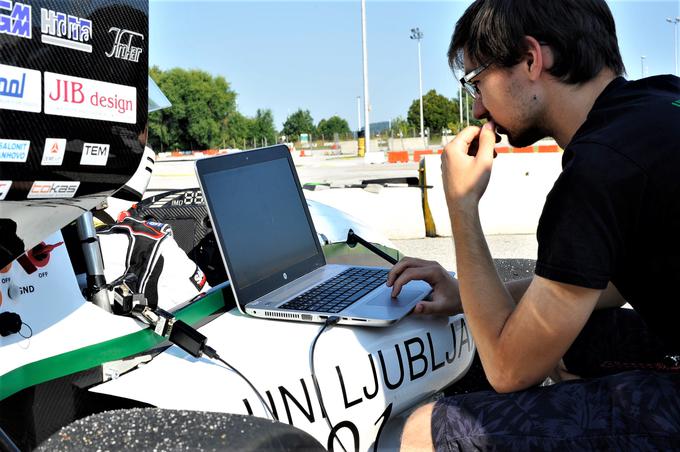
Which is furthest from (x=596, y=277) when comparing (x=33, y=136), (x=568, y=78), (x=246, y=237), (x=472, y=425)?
(x=33, y=136)

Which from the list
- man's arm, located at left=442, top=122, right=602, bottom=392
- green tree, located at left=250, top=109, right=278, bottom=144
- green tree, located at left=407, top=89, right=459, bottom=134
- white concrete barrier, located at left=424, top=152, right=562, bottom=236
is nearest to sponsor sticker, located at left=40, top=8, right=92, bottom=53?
man's arm, located at left=442, top=122, right=602, bottom=392

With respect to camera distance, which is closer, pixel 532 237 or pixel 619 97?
pixel 619 97

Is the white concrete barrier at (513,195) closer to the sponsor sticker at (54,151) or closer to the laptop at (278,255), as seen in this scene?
the laptop at (278,255)

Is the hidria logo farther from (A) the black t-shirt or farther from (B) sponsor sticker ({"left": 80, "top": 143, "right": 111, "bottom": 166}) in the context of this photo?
(A) the black t-shirt

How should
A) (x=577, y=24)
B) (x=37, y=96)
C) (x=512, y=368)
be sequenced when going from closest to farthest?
(x=37, y=96) → (x=512, y=368) → (x=577, y=24)

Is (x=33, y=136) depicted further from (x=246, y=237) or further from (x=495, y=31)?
(x=495, y=31)

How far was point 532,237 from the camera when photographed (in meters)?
8.10

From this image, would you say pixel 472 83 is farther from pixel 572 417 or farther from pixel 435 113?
pixel 435 113

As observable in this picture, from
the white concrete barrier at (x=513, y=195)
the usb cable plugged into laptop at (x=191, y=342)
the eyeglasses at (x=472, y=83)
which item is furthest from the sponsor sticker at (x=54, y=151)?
the white concrete barrier at (x=513, y=195)

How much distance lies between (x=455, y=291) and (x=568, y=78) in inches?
26.9

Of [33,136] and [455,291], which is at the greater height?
[33,136]

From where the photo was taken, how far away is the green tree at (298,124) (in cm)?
9675

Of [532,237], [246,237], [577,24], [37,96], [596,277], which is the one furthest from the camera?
[532,237]

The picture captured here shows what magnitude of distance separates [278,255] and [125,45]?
3.26 feet
